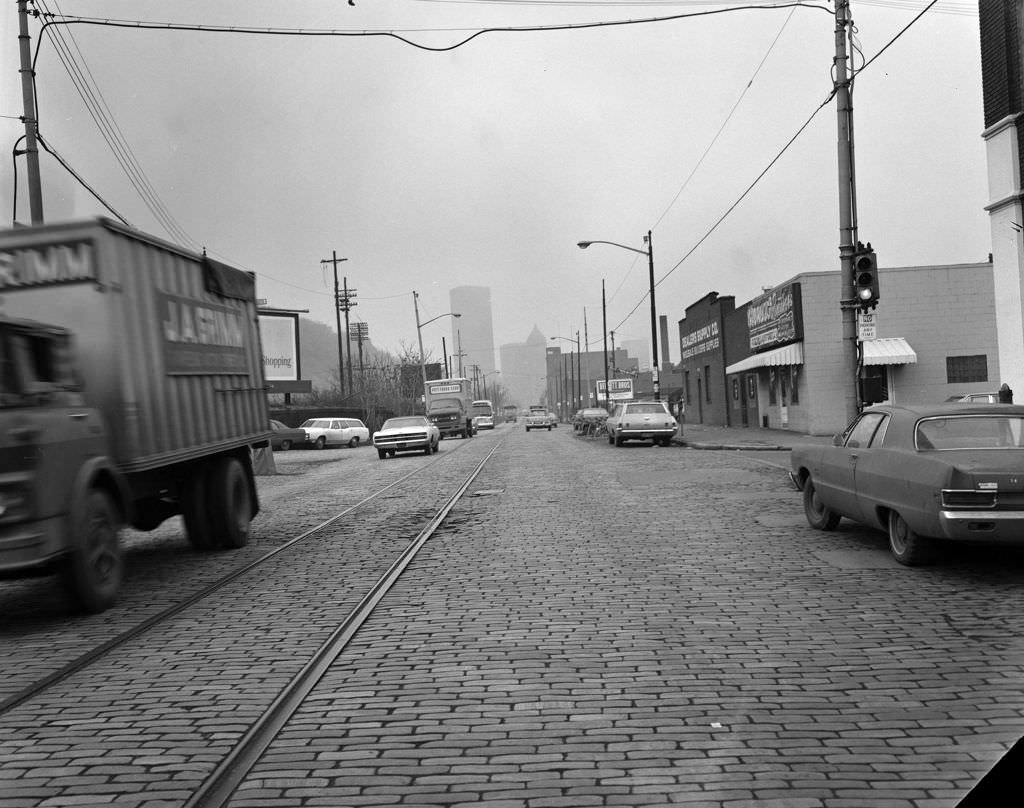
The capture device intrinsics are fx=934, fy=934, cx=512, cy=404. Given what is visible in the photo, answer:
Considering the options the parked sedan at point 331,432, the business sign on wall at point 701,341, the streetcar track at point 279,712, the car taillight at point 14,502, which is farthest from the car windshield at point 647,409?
the car taillight at point 14,502

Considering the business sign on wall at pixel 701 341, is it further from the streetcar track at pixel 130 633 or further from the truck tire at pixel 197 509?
the truck tire at pixel 197 509

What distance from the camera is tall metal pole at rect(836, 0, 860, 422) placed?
51.0ft

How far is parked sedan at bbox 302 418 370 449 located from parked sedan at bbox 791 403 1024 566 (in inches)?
1471

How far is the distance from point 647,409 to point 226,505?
884 inches

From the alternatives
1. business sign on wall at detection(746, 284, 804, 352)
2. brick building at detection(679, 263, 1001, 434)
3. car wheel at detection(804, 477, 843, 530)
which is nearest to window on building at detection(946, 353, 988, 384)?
brick building at detection(679, 263, 1001, 434)

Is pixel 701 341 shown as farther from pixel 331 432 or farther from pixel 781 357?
pixel 331 432

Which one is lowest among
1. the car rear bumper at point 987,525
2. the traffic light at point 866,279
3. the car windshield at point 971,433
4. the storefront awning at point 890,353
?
the car rear bumper at point 987,525

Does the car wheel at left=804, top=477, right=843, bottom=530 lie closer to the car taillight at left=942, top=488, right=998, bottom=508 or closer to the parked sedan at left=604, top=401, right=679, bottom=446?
the car taillight at left=942, top=488, right=998, bottom=508

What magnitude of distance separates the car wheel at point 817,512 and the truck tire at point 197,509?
6853 mm

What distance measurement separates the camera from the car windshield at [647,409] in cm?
3137

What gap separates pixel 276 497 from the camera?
60.6 feet

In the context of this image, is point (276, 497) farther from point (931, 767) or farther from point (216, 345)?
point (931, 767)

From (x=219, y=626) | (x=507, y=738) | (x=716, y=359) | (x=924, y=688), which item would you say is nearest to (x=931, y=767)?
(x=924, y=688)

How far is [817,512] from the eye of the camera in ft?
35.1
